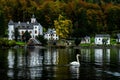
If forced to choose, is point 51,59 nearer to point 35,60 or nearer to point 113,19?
point 35,60

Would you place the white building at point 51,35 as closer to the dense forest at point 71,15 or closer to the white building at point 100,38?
the dense forest at point 71,15

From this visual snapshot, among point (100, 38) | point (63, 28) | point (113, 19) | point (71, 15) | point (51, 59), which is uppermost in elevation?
point (71, 15)

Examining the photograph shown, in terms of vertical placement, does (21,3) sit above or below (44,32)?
above

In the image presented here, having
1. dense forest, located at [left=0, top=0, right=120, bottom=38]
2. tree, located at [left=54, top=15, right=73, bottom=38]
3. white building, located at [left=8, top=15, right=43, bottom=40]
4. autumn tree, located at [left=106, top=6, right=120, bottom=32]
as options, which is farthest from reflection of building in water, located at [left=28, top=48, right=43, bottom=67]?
autumn tree, located at [left=106, top=6, right=120, bottom=32]

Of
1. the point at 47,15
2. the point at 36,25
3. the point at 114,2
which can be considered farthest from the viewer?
the point at 114,2

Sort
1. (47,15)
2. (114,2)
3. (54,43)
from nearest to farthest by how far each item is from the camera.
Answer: (54,43) < (47,15) < (114,2)

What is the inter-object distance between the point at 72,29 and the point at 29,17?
19914 millimetres

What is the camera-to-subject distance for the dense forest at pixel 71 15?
15527 cm

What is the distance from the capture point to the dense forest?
15527cm

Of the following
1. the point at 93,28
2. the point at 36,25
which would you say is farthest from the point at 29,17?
the point at 93,28

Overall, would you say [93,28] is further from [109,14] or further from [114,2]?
[114,2]

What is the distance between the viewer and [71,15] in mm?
167500

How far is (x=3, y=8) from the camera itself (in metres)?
163

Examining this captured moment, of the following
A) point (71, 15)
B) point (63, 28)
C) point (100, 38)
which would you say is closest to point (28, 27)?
point (63, 28)
